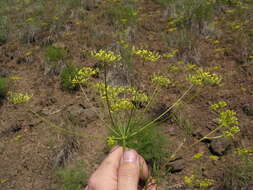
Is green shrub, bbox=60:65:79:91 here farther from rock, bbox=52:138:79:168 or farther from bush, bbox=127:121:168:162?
bush, bbox=127:121:168:162

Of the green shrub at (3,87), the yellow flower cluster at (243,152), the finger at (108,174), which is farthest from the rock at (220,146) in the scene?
the green shrub at (3,87)

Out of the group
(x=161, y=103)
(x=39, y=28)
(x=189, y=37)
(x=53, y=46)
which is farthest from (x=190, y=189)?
(x=39, y=28)

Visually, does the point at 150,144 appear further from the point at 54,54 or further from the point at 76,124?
the point at 54,54

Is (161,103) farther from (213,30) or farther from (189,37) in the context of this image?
(213,30)

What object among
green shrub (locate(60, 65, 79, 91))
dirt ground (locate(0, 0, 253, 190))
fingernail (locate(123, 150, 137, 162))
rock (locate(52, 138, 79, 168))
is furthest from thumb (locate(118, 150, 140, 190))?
green shrub (locate(60, 65, 79, 91))

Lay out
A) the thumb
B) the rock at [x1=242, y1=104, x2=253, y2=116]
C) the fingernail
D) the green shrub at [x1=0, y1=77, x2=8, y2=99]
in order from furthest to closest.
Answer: the green shrub at [x1=0, y1=77, x2=8, y2=99] < the rock at [x1=242, y1=104, x2=253, y2=116] < the fingernail < the thumb

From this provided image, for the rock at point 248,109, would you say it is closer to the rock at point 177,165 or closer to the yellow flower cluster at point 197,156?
the yellow flower cluster at point 197,156
